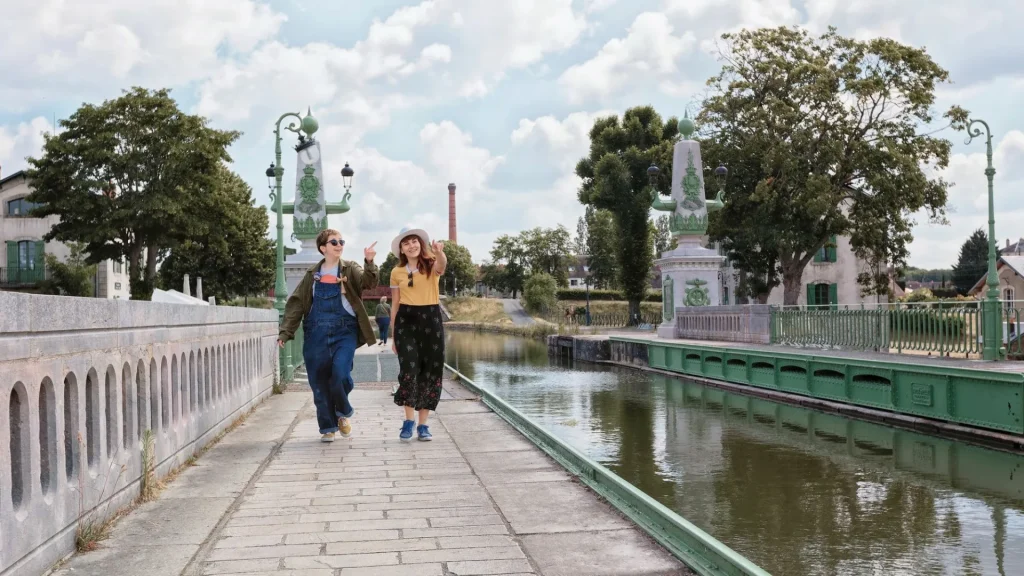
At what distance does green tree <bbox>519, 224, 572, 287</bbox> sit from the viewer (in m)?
99.0

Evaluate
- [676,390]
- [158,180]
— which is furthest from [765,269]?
[158,180]

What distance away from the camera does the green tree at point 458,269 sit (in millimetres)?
108625

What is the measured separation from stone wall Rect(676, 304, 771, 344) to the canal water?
262 inches

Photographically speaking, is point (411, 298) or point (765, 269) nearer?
point (411, 298)

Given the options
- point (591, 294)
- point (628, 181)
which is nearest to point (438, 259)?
point (628, 181)

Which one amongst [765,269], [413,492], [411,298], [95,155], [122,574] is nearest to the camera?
[122,574]

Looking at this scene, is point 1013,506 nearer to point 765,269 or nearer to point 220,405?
point 220,405

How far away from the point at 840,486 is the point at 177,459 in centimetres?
659

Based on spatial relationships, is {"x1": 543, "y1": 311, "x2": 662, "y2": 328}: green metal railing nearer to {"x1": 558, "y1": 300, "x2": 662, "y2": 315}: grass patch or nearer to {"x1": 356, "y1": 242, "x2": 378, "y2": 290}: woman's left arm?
{"x1": 558, "y1": 300, "x2": 662, "y2": 315}: grass patch

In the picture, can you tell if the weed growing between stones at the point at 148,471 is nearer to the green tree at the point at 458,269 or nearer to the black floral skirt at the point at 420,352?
the black floral skirt at the point at 420,352

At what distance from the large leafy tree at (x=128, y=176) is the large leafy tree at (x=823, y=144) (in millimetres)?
23125

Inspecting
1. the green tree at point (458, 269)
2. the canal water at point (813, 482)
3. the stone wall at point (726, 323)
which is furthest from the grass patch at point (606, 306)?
the canal water at point (813, 482)

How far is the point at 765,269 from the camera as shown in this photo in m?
46.0

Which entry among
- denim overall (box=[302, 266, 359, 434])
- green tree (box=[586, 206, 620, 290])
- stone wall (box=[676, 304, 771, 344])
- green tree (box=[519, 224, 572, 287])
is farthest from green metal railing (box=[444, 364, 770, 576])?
green tree (box=[519, 224, 572, 287])
